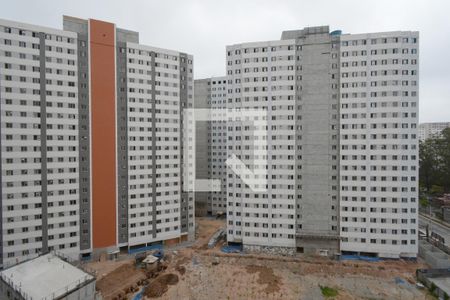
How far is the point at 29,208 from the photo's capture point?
3753cm

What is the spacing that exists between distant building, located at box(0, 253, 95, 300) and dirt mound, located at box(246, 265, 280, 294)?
76.4ft

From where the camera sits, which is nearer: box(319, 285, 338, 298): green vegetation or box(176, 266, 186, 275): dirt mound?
box(319, 285, 338, 298): green vegetation

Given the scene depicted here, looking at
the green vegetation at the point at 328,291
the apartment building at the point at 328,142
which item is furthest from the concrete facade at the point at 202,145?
the green vegetation at the point at 328,291

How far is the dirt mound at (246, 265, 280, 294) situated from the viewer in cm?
3397

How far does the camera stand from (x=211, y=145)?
72.0 meters

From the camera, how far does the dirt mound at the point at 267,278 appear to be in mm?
33969

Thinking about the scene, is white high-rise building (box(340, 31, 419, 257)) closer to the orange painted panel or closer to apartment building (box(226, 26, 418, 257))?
apartment building (box(226, 26, 418, 257))

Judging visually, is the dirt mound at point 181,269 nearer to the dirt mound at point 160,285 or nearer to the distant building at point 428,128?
the dirt mound at point 160,285

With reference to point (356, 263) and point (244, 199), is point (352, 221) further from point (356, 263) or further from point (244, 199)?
point (244, 199)

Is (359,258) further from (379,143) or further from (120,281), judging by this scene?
(120,281)

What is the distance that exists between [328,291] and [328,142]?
935 inches

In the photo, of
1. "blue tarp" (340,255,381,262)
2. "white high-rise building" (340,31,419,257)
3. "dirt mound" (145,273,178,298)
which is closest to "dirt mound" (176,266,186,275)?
"dirt mound" (145,273,178,298)

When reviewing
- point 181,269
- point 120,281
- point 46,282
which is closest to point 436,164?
point 181,269

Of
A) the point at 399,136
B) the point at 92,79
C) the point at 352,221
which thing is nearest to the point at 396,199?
the point at 352,221
